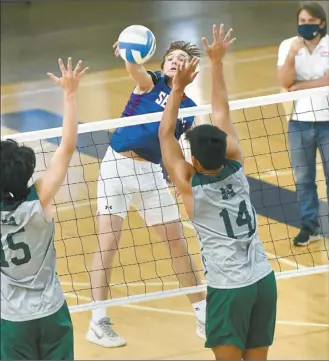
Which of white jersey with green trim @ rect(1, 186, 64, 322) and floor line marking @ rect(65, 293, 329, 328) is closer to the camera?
white jersey with green trim @ rect(1, 186, 64, 322)

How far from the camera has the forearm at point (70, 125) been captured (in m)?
4.78

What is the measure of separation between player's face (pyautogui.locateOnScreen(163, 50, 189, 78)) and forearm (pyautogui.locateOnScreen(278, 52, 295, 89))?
4.71 feet

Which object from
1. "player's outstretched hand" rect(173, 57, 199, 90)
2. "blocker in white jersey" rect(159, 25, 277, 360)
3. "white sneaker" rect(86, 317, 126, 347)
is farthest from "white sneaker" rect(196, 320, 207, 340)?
"player's outstretched hand" rect(173, 57, 199, 90)

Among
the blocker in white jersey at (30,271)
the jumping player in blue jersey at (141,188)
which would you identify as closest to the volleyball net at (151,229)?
the jumping player in blue jersey at (141,188)

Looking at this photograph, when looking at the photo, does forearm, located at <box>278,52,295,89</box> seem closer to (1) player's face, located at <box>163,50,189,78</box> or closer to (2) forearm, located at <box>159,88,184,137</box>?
(1) player's face, located at <box>163,50,189,78</box>

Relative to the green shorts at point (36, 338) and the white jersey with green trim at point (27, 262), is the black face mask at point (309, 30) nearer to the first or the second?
the white jersey with green trim at point (27, 262)

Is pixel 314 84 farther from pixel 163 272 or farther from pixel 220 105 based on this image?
pixel 220 105

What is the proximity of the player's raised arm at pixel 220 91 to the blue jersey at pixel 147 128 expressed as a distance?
1205 millimetres

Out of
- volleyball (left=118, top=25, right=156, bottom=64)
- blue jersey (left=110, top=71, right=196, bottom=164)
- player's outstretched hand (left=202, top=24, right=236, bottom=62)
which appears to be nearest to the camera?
player's outstretched hand (left=202, top=24, right=236, bottom=62)

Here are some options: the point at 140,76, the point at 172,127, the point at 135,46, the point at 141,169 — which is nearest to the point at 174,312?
the point at 141,169

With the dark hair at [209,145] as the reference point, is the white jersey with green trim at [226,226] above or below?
below

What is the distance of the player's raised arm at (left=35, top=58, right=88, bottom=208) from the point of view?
4.66 m

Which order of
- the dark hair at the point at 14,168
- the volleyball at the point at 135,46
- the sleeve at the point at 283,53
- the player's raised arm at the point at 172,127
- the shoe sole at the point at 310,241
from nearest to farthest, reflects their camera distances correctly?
the dark hair at the point at 14,168, the player's raised arm at the point at 172,127, the volleyball at the point at 135,46, the sleeve at the point at 283,53, the shoe sole at the point at 310,241

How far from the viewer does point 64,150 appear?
4.77 metres
